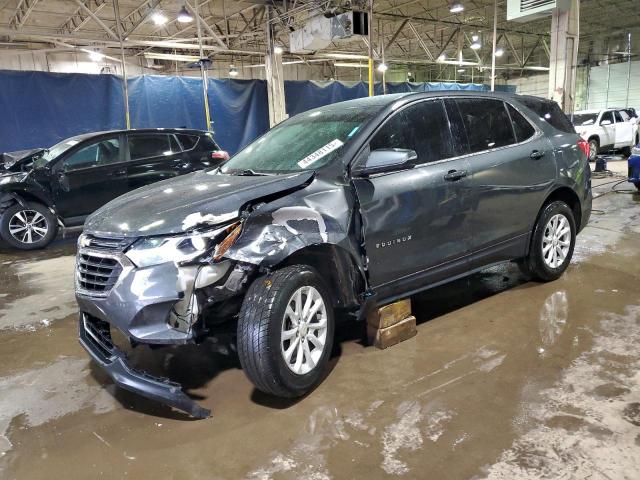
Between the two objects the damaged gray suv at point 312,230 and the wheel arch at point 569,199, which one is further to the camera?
the wheel arch at point 569,199

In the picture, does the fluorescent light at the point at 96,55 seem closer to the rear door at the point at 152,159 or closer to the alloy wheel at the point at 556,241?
the rear door at the point at 152,159

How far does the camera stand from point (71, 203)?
7.26 m

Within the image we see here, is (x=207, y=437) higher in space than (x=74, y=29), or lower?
lower

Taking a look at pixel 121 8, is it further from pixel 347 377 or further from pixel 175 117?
pixel 347 377

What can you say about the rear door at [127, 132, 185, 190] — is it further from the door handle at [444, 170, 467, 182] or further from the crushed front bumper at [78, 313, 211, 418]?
the door handle at [444, 170, 467, 182]

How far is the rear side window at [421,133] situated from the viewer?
3.31 metres

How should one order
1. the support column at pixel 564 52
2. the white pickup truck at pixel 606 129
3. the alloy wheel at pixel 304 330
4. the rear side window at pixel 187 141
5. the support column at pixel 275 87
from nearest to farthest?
the alloy wheel at pixel 304 330 < the rear side window at pixel 187 141 < the support column at pixel 564 52 < the support column at pixel 275 87 < the white pickup truck at pixel 606 129

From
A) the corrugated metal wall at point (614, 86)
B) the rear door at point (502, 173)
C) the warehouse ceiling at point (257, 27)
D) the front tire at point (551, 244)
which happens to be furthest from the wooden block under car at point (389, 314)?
the corrugated metal wall at point (614, 86)

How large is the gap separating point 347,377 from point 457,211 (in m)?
1.40

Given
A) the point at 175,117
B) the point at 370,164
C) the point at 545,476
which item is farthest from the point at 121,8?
the point at 545,476

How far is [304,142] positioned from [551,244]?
2.45 m

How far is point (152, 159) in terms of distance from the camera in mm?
7727

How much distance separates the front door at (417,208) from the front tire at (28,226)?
590 cm

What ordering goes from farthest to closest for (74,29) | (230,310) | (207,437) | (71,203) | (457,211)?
1. (74,29)
2. (71,203)
3. (457,211)
4. (230,310)
5. (207,437)
